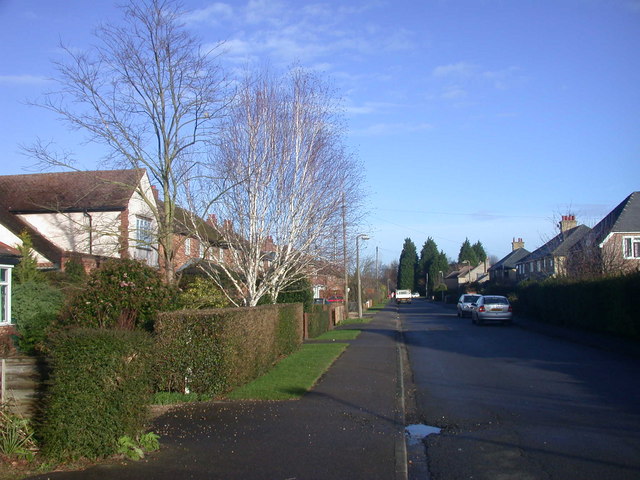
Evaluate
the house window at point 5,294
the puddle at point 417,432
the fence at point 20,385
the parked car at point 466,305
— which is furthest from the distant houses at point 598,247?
the fence at point 20,385

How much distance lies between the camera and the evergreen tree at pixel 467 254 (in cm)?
13875

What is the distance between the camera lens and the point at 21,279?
18.9m

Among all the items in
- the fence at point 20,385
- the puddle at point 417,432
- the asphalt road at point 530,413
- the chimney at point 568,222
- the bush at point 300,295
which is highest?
the chimney at point 568,222

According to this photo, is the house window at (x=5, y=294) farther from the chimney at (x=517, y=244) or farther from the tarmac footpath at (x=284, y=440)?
the chimney at (x=517, y=244)

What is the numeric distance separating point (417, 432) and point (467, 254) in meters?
135

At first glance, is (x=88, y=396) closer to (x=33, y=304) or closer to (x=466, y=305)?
(x=33, y=304)

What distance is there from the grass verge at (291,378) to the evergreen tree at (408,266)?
11820 centimetres

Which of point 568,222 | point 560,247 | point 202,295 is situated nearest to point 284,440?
point 202,295

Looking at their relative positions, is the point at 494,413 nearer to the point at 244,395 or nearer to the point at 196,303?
the point at 244,395

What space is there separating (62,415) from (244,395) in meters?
4.56

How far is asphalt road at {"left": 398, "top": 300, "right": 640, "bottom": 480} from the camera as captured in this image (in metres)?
6.78

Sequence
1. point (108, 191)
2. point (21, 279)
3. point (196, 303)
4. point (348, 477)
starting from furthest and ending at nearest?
point (108, 191)
point (21, 279)
point (196, 303)
point (348, 477)

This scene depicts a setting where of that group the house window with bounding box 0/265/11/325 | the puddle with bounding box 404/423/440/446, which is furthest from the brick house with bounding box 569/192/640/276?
the house window with bounding box 0/265/11/325

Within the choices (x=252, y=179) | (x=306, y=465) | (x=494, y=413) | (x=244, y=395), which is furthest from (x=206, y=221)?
(x=306, y=465)
